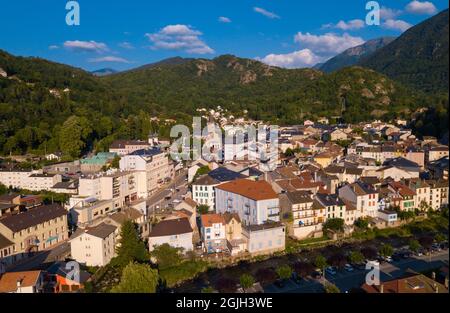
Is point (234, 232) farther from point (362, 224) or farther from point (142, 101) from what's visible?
point (142, 101)

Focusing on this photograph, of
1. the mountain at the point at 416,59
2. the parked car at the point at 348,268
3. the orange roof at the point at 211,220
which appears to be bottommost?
the parked car at the point at 348,268

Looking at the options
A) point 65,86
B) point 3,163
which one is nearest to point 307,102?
point 65,86

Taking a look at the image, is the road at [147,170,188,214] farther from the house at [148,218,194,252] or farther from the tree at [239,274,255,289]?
the tree at [239,274,255,289]

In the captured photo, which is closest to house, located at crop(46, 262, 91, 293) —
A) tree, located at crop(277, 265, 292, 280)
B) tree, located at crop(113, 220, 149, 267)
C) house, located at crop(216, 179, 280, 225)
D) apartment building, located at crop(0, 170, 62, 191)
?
tree, located at crop(113, 220, 149, 267)

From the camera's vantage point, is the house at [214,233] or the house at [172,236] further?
the house at [214,233]

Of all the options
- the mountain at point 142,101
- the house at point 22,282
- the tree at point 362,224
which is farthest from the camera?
the mountain at point 142,101

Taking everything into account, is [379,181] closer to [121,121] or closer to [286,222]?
[286,222]

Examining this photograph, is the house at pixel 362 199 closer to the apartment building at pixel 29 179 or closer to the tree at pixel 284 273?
the tree at pixel 284 273

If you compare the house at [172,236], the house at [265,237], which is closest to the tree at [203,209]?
the house at [265,237]
